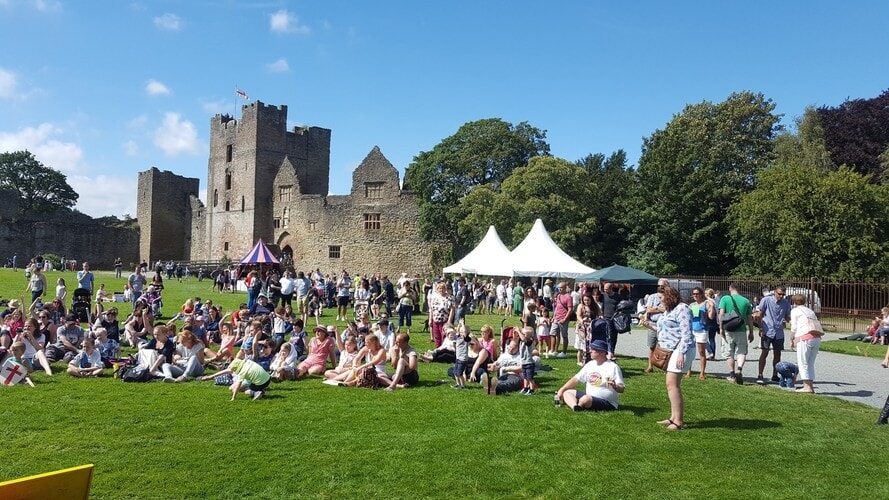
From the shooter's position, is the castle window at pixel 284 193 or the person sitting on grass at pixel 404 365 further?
the castle window at pixel 284 193

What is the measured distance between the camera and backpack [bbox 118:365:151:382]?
33.8 feet

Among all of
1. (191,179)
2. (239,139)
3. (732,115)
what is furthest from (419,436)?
(191,179)

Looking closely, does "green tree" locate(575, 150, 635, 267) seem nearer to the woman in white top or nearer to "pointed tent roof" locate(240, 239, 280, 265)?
"pointed tent roof" locate(240, 239, 280, 265)

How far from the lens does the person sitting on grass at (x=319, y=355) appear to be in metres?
11.2

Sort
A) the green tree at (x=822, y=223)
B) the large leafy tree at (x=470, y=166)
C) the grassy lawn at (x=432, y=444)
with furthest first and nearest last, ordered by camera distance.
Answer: the large leafy tree at (x=470, y=166) < the green tree at (x=822, y=223) < the grassy lawn at (x=432, y=444)

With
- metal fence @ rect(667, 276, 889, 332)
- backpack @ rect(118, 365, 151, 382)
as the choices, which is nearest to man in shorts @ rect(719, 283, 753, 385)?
backpack @ rect(118, 365, 151, 382)

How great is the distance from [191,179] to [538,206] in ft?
131

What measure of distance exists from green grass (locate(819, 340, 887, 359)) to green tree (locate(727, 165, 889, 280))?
10.3m

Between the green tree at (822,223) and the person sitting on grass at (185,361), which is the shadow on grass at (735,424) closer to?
the person sitting on grass at (185,361)

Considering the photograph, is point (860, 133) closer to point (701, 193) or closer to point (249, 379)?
point (701, 193)

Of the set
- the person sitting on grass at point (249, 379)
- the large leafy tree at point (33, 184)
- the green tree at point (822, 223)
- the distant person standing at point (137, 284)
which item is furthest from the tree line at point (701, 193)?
the large leafy tree at point (33, 184)

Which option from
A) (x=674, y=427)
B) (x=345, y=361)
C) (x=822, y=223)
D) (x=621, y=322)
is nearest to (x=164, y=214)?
(x=822, y=223)

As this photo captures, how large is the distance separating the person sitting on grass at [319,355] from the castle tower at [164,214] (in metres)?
48.3

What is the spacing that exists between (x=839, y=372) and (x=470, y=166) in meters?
27.9
